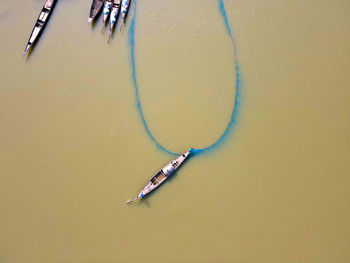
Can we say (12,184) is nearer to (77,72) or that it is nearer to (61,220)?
(61,220)

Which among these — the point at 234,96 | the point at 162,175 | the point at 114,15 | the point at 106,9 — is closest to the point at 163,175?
the point at 162,175

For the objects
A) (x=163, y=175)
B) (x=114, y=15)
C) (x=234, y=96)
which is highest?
(x=114, y=15)

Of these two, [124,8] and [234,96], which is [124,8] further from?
[234,96]

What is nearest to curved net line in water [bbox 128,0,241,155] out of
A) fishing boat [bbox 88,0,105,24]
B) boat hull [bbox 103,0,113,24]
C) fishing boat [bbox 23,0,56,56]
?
boat hull [bbox 103,0,113,24]

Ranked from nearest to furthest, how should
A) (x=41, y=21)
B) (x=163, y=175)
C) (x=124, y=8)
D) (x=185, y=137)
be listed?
(x=163, y=175), (x=185, y=137), (x=124, y=8), (x=41, y=21)

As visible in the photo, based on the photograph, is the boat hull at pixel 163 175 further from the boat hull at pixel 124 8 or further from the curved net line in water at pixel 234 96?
the boat hull at pixel 124 8

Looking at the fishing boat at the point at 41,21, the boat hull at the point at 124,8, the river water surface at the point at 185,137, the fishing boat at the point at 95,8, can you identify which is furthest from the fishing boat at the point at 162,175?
the fishing boat at the point at 41,21

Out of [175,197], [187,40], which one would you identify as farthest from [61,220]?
[187,40]

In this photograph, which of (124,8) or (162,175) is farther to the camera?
(124,8)
